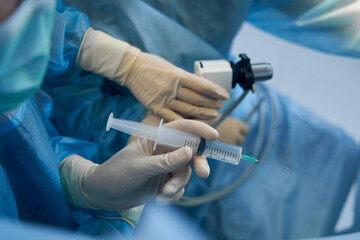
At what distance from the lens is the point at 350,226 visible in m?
1.08

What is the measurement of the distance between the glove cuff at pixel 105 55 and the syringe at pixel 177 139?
0.70 ft

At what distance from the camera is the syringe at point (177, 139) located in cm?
60

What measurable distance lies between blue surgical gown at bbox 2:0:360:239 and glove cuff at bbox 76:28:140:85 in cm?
3

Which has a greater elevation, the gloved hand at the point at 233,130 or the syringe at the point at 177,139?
the syringe at the point at 177,139

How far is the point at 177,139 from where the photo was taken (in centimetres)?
60

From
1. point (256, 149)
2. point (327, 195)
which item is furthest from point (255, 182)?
point (327, 195)

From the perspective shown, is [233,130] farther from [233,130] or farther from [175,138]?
[175,138]

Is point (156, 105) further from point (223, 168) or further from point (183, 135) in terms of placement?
point (223, 168)

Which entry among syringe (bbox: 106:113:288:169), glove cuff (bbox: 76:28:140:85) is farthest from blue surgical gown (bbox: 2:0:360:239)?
syringe (bbox: 106:113:288:169)

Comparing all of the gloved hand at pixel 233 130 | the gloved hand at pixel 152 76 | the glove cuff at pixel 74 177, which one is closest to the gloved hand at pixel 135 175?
the glove cuff at pixel 74 177

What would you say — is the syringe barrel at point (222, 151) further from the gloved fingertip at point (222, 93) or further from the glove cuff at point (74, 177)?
the glove cuff at point (74, 177)

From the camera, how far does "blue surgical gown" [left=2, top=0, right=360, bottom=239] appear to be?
83 centimetres

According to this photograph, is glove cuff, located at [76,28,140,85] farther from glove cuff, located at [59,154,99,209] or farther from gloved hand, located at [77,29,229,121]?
glove cuff, located at [59,154,99,209]

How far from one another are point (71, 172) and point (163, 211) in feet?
1.00
